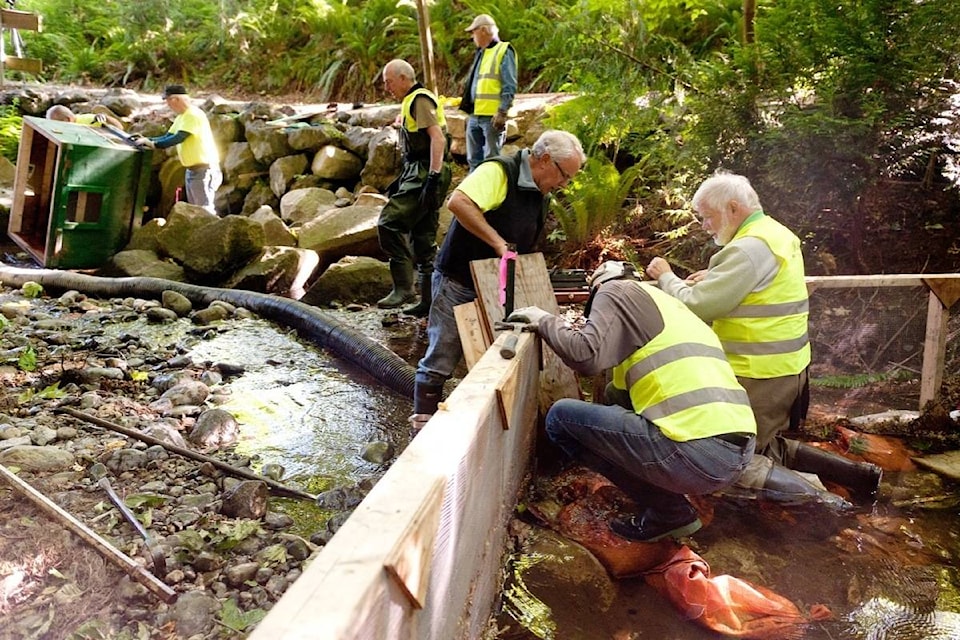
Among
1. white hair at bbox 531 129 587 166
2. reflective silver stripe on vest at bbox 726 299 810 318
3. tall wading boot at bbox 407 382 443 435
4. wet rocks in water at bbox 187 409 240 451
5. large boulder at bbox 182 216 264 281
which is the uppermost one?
white hair at bbox 531 129 587 166

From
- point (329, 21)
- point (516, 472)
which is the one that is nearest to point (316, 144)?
point (329, 21)

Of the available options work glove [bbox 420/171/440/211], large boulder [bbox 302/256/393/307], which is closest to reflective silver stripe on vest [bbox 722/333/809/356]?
work glove [bbox 420/171/440/211]

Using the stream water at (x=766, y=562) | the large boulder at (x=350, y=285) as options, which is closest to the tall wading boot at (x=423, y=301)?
the large boulder at (x=350, y=285)

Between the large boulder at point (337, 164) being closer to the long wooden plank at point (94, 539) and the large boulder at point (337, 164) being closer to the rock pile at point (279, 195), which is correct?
the rock pile at point (279, 195)

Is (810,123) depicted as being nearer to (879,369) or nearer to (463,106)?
(879,369)

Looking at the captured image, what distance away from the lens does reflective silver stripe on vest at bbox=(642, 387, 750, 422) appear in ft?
8.50

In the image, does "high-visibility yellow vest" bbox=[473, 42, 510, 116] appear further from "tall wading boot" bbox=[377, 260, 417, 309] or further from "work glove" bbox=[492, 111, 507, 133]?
"tall wading boot" bbox=[377, 260, 417, 309]

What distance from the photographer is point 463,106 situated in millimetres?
7387

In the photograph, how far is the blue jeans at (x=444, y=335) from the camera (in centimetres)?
392

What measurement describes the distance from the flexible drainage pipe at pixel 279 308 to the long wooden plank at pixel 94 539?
2.49 m

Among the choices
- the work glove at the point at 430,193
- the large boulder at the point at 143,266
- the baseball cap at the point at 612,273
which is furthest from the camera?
the large boulder at the point at 143,266

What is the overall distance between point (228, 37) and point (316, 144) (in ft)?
24.1

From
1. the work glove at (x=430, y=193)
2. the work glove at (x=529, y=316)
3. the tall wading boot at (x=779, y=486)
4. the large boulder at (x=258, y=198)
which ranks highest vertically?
the work glove at (x=529, y=316)

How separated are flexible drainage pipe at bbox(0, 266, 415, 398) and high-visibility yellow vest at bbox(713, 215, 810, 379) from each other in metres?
2.45
